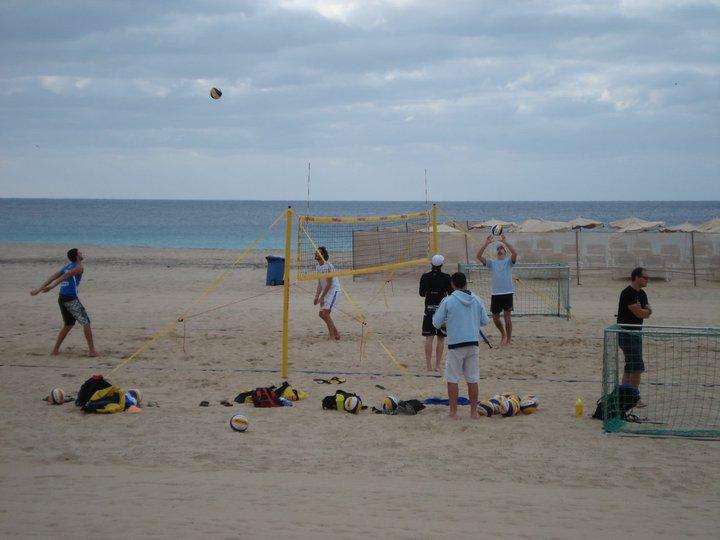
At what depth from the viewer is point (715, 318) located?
14.0 m

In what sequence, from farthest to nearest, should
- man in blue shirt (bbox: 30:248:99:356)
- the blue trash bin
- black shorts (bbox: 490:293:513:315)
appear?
the blue trash bin
black shorts (bbox: 490:293:513:315)
man in blue shirt (bbox: 30:248:99:356)

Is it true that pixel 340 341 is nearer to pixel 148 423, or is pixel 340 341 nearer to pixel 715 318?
pixel 148 423

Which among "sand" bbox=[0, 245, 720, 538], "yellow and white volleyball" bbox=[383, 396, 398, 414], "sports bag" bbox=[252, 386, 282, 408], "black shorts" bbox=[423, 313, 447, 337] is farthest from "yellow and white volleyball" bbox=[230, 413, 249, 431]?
"black shorts" bbox=[423, 313, 447, 337]

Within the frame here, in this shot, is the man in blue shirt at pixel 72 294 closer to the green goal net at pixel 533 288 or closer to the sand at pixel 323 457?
the sand at pixel 323 457

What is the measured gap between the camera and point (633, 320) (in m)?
7.67

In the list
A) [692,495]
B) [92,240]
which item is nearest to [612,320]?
[692,495]

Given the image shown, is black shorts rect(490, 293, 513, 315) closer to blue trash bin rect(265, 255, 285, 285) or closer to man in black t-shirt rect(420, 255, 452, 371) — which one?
man in black t-shirt rect(420, 255, 452, 371)

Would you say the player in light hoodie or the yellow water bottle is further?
the yellow water bottle

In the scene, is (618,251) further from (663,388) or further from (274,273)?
(663,388)

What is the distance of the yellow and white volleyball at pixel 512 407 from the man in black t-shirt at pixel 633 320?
1.14 meters

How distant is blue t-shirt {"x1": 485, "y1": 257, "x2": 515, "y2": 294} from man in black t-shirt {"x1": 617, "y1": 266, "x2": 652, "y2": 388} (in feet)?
11.5

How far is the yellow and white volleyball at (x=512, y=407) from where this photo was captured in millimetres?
7402

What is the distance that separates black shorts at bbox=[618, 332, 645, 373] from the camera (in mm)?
7453

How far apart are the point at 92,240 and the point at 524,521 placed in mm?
52397
